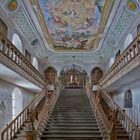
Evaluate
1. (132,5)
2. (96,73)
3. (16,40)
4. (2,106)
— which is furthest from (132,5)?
(96,73)

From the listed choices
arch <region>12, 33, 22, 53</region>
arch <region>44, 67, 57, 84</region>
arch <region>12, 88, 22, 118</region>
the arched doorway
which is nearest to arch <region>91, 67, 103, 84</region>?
the arched doorway

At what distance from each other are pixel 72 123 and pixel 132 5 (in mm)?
7347

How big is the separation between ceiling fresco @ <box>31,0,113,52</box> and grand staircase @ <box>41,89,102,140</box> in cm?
592

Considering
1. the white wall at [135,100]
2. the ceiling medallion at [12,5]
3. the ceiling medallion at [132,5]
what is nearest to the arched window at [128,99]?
the white wall at [135,100]

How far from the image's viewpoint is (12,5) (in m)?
13.9

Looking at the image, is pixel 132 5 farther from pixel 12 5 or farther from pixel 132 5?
pixel 12 5

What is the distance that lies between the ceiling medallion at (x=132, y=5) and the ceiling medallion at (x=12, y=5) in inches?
250

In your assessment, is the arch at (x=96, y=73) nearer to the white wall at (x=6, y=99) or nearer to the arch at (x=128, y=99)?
the arch at (x=128, y=99)

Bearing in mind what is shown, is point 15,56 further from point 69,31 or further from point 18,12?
point 69,31

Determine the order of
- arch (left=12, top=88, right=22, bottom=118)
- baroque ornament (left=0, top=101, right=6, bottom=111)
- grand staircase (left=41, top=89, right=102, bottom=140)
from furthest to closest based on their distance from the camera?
arch (left=12, top=88, right=22, bottom=118) → baroque ornament (left=0, top=101, right=6, bottom=111) → grand staircase (left=41, top=89, right=102, bottom=140)

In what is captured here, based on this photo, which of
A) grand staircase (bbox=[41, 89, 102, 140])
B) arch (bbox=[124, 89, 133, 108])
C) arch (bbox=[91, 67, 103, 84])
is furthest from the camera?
arch (bbox=[91, 67, 103, 84])

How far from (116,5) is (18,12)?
5.92 m

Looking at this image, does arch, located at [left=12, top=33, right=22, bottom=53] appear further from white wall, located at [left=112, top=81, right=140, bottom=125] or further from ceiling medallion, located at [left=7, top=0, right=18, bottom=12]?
white wall, located at [left=112, top=81, right=140, bottom=125]

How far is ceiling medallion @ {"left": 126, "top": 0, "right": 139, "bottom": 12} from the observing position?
13.5m
